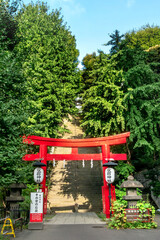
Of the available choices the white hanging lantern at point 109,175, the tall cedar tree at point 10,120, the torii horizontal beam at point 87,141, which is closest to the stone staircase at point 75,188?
the torii horizontal beam at point 87,141

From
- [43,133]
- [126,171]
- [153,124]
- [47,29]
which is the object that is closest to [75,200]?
[126,171]

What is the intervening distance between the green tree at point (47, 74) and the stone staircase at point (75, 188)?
8.61ft

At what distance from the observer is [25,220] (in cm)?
884

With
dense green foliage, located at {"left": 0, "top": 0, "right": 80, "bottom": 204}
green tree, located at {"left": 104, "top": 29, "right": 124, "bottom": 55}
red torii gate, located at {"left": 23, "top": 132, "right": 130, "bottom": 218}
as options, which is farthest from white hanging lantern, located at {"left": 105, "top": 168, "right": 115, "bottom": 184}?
green tree, located at {"left": 104, "top": 29, "right": 124, "bottom": 55}

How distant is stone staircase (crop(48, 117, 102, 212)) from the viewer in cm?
1443

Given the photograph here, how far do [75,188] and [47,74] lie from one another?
981 cm

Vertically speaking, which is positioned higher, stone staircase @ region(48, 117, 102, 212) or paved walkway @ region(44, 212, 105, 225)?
stone staircase @ region(48, 117, 102, 212)

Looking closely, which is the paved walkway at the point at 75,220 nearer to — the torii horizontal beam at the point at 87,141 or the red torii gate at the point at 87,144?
the red torii gate at the point at 87,144

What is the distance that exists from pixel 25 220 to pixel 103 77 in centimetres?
1117

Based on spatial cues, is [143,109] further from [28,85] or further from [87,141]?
[28,85]

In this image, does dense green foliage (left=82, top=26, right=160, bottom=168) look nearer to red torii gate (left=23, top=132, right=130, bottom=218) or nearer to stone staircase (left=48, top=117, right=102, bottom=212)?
red torii gate (left=23, top=132, right=130, bottom=218)

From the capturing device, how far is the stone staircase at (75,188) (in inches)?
568

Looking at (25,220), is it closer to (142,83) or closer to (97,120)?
(97,120)

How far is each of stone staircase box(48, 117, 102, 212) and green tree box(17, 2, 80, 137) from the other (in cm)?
263
